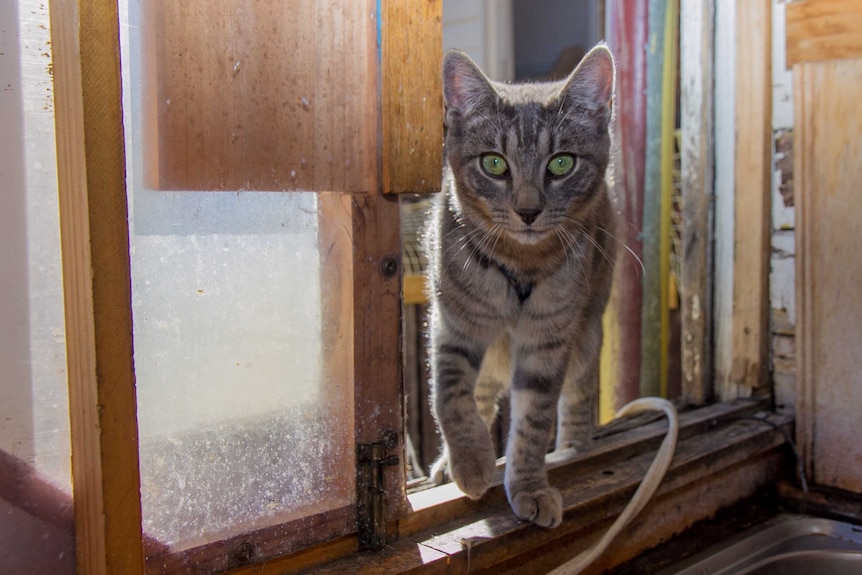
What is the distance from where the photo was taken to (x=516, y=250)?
6.51 feet

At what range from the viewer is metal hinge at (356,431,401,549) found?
1545mm

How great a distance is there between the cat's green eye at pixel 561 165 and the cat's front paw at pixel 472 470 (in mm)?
690

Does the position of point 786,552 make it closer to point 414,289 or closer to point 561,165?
point 561,165

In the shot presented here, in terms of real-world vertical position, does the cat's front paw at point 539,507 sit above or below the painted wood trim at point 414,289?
below

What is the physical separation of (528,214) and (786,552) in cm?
122

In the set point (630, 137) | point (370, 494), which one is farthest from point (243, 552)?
point (630, 137)

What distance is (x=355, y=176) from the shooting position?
1472mm

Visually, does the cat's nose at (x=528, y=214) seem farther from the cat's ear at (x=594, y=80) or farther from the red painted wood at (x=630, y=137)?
the red painted wood at (x=630, y=137)

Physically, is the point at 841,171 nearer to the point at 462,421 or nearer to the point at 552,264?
the point at 552,264

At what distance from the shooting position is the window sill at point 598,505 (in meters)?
1.57

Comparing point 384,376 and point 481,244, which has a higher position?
point 481,244

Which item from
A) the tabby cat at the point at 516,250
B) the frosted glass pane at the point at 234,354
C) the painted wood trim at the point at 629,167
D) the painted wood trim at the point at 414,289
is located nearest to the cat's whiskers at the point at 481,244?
the tabby cat at the point at 516,250

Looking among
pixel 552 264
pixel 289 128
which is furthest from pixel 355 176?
pixel 552 264

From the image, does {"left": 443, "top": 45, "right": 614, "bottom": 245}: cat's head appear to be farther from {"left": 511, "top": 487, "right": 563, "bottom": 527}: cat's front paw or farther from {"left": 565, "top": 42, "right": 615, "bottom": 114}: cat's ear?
{"left": 511, "top": 487, "right": 563, "bottom": 527}: cat's front paw
